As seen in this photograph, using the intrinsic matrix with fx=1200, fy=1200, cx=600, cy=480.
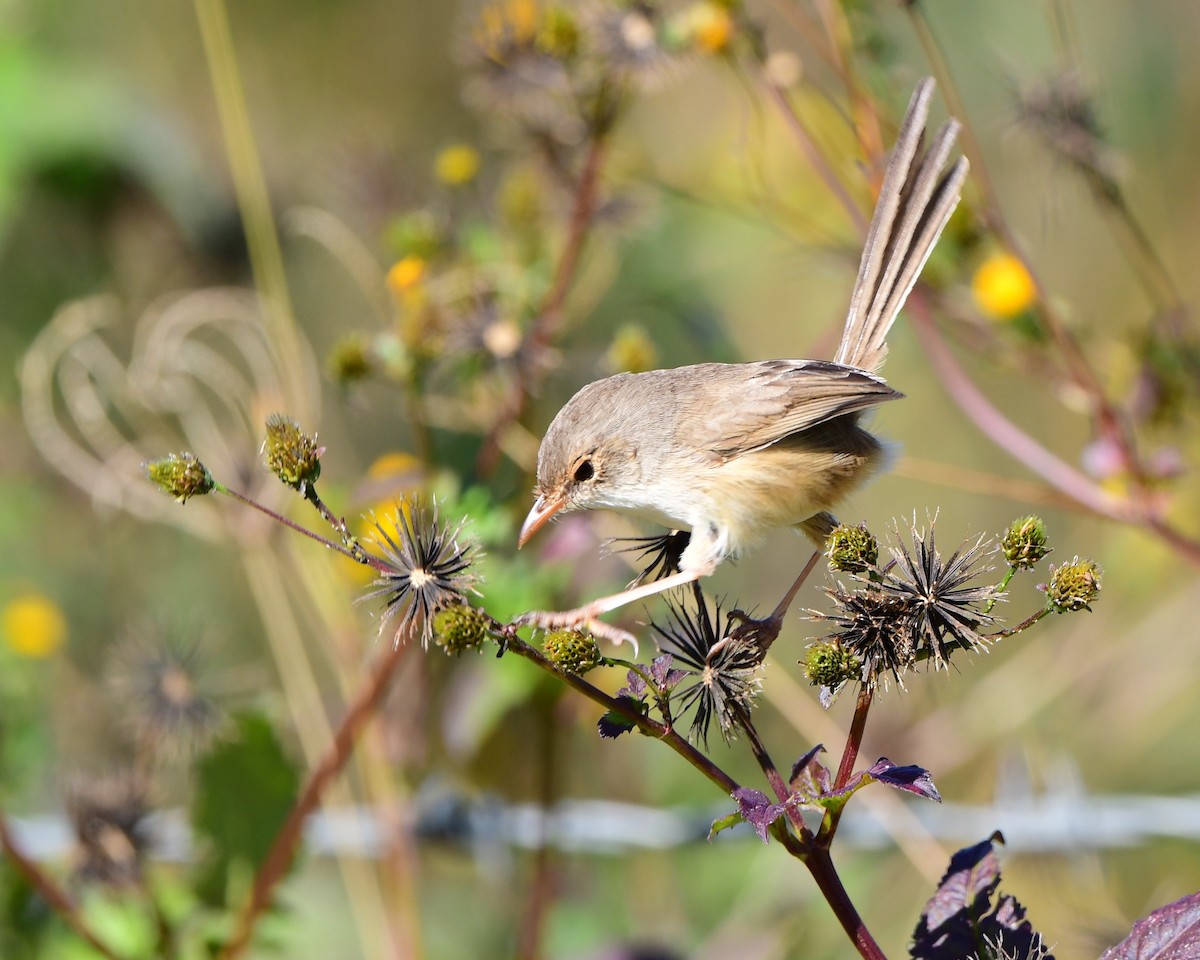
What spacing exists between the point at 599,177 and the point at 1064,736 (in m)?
2.61

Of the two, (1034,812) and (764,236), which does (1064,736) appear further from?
(764,236)

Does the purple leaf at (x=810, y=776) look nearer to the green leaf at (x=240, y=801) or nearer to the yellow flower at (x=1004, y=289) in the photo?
the green leaf at (x=240, y=801)

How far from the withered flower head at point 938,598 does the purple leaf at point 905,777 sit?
133mm

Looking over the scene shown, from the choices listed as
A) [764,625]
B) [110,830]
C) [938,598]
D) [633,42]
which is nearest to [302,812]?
[110,830]

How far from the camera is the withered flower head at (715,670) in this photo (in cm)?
155

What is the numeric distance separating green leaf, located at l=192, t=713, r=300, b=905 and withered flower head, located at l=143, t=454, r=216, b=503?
140 cm

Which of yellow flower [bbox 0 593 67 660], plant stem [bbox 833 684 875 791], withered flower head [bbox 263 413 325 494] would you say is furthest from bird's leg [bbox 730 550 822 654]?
yellow flower [bbox 0 593 67 660]

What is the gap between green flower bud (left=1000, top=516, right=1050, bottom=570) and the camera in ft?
4.67

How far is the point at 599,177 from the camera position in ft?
9.72

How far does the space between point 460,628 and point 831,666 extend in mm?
435

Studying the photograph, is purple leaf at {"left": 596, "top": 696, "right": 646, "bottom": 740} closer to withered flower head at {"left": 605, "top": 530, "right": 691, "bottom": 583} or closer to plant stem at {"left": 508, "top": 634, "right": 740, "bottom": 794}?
plant stem at {"left": 508, "top": 634, "right": 740, "bottom": 794}

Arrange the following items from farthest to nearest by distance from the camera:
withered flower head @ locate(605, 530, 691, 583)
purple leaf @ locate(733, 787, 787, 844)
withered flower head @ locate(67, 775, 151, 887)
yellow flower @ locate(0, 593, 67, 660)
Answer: yellow flower @ locate(0, 593, 67, 660) < withered flower head @ locate(67, 775, 151, 887) < withered flower head @ locate(605, 530, 691, 583) < purple leaf @ locate(733, 787, 787, 844)

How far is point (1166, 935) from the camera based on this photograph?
143 cm

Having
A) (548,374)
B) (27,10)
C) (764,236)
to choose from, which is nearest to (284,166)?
(27,10)
